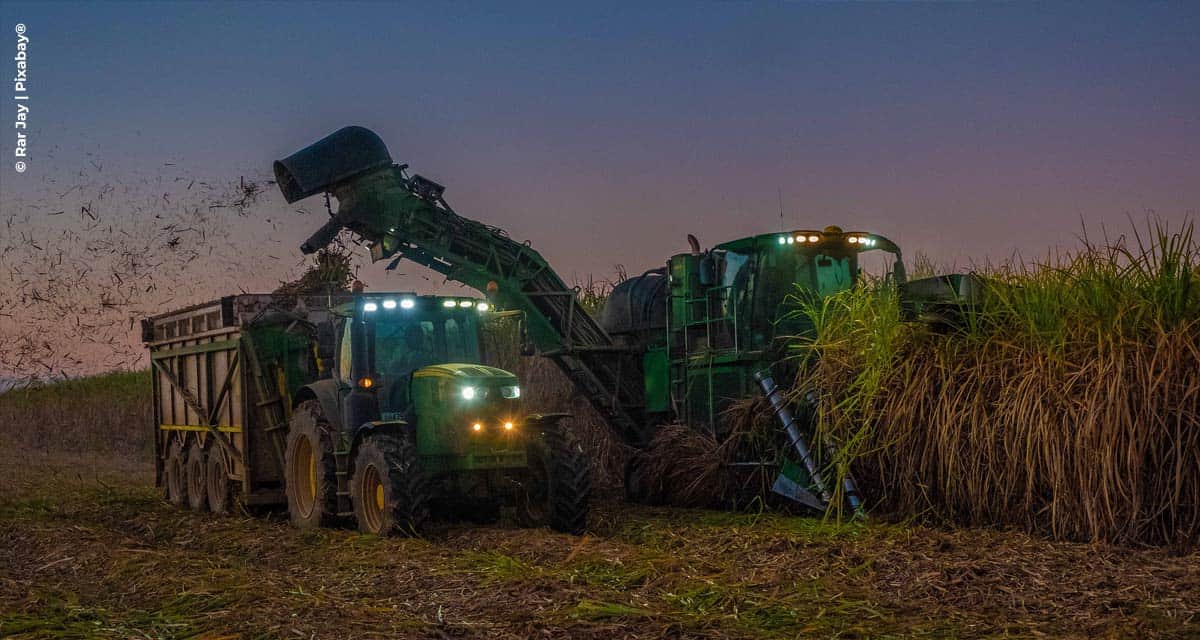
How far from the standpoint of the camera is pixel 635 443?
52.7 feet

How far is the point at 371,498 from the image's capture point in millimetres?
10883

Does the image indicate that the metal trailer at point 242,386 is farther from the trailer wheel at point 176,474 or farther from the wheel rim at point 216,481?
the trailer wheel at point 176,474

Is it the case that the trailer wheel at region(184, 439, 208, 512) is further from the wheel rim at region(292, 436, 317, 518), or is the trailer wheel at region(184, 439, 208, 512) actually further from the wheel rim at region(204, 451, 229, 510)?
the wheel rim at region(292, 436, 317, 518)

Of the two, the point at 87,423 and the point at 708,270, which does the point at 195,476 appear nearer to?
the point at 708,270

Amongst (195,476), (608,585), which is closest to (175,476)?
(195,476)

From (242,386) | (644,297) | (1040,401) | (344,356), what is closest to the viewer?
(1040,401)

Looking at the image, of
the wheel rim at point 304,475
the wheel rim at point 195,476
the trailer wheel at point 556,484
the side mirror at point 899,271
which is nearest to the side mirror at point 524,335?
the trailer wheel at point 556,484

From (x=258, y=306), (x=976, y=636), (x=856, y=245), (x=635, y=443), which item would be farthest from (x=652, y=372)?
(x=976, y=636)

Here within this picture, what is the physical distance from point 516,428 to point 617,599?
3.81 meters

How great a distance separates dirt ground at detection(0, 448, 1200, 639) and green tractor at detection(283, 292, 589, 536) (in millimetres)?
406

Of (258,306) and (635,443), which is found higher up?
(258,306)

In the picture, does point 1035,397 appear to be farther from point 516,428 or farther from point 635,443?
point 635,443

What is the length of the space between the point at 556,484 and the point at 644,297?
5678mm

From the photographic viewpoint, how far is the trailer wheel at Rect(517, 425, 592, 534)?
10906 millimetres
